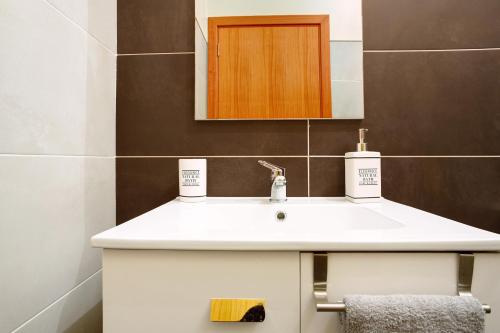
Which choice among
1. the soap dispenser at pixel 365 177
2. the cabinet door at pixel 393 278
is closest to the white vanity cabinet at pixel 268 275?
the cabinet door at pixel 393 278

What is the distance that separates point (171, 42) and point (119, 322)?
2.64 ft

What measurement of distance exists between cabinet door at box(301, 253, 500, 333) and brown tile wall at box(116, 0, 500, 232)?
47 cm

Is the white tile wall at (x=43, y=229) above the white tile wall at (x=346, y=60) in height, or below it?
below

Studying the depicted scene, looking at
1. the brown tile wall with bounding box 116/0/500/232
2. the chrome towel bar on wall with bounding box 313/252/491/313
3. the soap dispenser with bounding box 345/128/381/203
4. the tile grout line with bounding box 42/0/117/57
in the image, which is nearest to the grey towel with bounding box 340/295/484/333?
the chrome towel bar on wall with bounding box 313/252/491/313

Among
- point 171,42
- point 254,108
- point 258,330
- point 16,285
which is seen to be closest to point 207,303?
point 258,330

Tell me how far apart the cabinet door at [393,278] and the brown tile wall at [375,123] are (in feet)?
1.53

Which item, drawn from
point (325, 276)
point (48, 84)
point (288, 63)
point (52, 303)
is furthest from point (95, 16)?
point (325, 276)

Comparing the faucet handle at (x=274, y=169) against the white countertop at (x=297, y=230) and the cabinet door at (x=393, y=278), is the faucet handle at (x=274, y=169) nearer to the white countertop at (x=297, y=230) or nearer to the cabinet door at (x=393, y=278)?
the white countertop at (x=297, y=230)

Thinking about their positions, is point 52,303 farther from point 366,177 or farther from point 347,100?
point 347,100

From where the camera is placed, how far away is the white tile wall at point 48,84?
49 cm

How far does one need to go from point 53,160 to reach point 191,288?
436 millimetres

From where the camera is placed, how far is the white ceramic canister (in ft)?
2.57

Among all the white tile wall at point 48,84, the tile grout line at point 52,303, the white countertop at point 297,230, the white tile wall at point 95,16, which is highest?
the white tile wall at point 95,16

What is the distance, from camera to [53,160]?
603 mm
